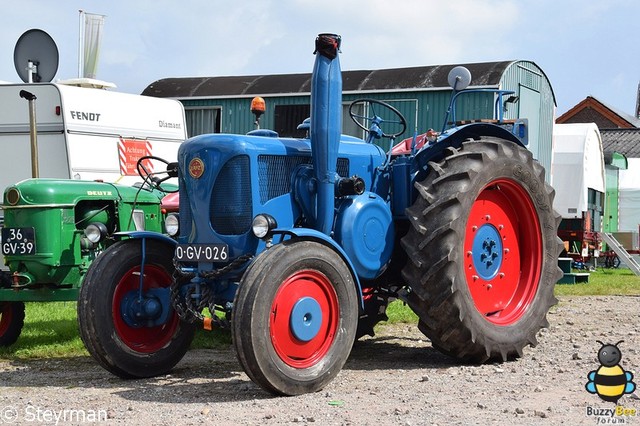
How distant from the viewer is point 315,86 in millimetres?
6012

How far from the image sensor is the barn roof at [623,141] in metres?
32.4

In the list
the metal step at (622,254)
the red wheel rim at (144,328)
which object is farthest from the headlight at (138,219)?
the metal step at (622,254)

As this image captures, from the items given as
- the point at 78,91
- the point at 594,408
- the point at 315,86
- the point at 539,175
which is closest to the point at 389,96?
the point at 78,91

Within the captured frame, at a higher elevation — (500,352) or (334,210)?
(334,210)

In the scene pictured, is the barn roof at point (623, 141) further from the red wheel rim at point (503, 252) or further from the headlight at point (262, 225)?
the headlight at point (262, 225)

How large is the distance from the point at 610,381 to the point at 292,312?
1.89 m

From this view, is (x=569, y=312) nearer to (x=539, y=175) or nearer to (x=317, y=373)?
(x=539, y=175)

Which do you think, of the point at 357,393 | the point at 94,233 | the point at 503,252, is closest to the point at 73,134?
the point at 94,233

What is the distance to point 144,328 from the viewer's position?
6.52m

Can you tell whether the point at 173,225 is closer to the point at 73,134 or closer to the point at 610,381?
the point at 610,381

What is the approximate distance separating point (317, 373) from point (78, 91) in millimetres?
6684

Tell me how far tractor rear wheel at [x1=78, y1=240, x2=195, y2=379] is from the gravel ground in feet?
0.48

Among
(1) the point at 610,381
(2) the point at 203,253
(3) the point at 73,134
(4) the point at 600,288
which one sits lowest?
(4) the point at 600,288

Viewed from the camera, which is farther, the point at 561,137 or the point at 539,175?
the point at 561,137
